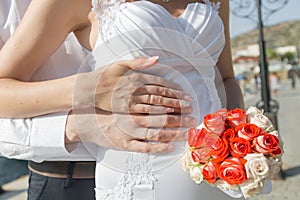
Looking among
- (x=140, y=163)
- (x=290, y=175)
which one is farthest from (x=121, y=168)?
(x=290, y=175)

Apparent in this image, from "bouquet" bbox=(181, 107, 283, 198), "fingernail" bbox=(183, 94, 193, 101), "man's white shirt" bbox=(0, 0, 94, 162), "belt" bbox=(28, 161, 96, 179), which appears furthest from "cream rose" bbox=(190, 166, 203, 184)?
"belt" bbox=(28, 161, 96, 179)

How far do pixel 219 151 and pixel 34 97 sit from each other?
1.71 ft

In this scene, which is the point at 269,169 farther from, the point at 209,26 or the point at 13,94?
the point at 13,94

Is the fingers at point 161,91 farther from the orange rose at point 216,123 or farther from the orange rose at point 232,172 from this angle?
the orange rose at point 232,172

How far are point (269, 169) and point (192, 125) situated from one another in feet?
0.83

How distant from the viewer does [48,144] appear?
1.10m

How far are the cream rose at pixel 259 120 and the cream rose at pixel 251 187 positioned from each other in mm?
144

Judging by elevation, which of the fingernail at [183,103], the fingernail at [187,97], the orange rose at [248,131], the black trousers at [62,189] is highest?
the fingernail at [187,97]

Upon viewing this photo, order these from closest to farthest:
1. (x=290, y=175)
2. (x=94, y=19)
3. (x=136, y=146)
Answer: (x=136, y=146), (x=94, y=19), (x=290, y=175)

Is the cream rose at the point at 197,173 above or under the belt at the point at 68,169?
above

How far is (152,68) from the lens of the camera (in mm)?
1117

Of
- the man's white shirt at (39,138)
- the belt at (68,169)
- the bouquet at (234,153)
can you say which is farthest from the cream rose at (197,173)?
the belt at (68,169)

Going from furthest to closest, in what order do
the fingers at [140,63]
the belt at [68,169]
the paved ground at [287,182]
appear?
the paved ground at [287,182]
the belt at [68,169]
the fingers at [140,63]

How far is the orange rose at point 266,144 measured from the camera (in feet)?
3.15
